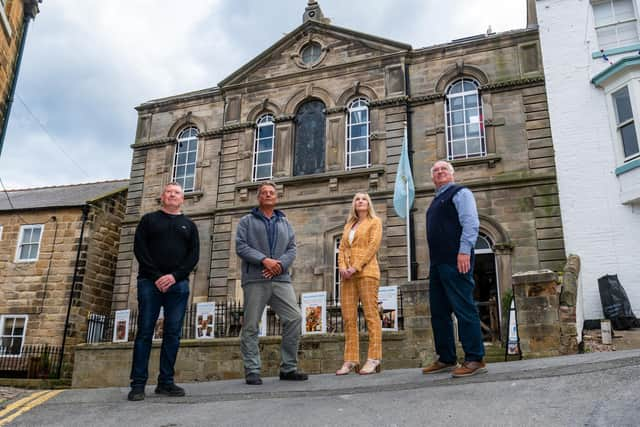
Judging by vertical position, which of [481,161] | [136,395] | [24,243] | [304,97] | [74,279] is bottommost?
[136,395]

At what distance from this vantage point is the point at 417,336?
8.62 metres

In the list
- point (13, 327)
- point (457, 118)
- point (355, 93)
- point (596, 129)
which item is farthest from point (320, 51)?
point (13, 327)

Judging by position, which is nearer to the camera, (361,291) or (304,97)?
(361,291)

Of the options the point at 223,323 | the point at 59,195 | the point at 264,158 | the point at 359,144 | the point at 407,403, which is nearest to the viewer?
the point at 407,403

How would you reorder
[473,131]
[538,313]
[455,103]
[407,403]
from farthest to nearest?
[455,103], [473,131], [538,313], [407,403]

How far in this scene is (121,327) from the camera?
1408 cm

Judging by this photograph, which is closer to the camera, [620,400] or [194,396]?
[620,400]

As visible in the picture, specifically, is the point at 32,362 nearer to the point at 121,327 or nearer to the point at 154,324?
the point at 121,327

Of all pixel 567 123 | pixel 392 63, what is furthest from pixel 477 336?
pixel 392 63

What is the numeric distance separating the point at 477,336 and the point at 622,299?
832cm

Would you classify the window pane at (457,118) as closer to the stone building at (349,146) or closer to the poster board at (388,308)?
the stone building at (349,146)

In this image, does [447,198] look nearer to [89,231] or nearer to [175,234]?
[175,234]

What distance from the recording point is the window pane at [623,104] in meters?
12.9

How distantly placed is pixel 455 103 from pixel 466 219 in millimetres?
10814
